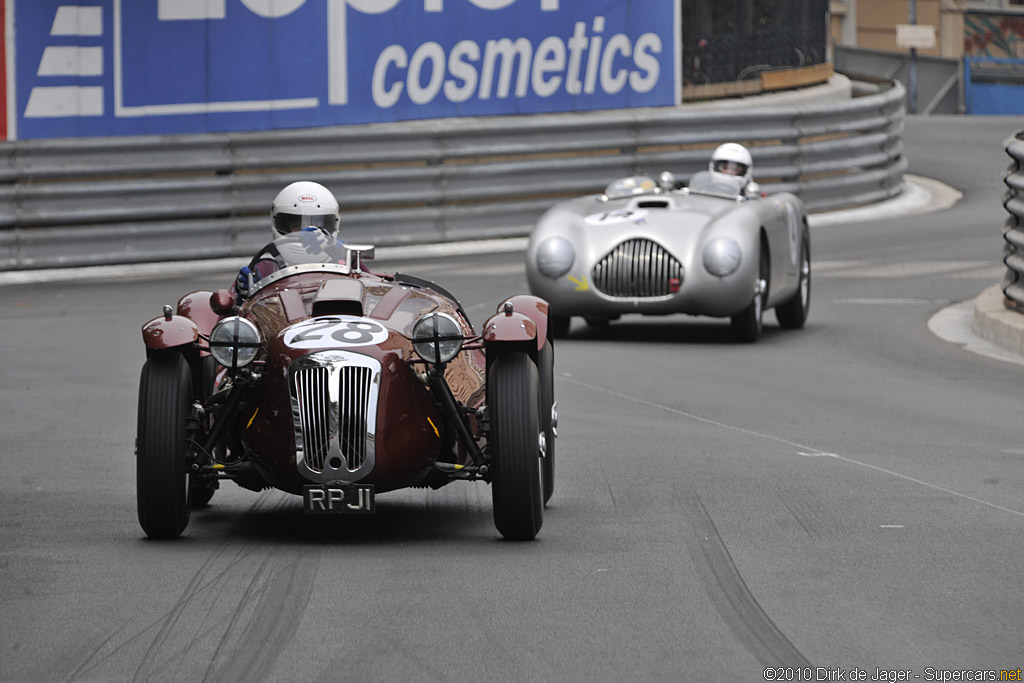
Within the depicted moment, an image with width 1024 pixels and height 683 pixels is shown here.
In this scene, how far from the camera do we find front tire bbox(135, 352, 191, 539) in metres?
6.33

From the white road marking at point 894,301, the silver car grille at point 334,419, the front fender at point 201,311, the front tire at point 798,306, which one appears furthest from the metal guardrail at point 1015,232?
the silver car grille at point 334,419

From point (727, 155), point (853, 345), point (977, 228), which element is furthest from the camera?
point (977, 228)

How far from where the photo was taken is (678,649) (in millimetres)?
4945

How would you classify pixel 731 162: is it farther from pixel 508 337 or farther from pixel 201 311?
pixel 508 337

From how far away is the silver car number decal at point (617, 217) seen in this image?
13.3m

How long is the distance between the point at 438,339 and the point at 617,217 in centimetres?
705

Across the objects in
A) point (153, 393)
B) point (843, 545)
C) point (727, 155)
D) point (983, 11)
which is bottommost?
point (843, 545)

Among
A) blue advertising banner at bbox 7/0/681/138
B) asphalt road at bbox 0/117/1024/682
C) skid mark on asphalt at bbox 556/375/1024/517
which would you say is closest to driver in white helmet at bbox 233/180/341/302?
asphalt road at bbox 0/117/1024/682

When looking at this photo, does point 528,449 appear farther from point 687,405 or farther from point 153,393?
point 687,405

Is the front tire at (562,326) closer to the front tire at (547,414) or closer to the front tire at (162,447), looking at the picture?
the front tire at (547,414)

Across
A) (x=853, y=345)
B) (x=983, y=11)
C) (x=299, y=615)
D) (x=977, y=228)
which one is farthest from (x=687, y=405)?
(x=983, y=11)

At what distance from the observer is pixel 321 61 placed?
19781 millimetres

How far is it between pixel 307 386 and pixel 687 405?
14.7ft

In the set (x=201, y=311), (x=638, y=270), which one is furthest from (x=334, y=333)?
(x=638, y=270)
